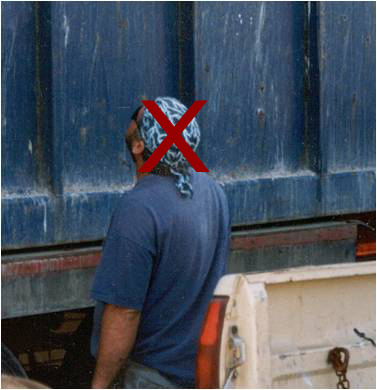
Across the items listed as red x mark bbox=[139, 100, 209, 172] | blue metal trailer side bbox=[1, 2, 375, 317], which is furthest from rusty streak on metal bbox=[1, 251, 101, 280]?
red x mark bbox=[139, 100, 209, 172]

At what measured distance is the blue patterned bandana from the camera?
125 inches

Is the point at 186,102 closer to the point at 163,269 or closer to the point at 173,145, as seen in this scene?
the point at 173,145

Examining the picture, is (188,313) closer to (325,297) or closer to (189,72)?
(325,297)

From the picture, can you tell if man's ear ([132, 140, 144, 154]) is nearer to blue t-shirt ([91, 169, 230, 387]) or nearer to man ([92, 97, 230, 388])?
man ([92, 97, 230, 388])

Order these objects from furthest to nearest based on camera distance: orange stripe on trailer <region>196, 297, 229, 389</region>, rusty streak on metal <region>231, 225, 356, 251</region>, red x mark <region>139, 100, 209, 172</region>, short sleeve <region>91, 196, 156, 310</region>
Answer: rusty streak on metal <region>231, 225, 356, 251</region>
red x mark <region>139, 100, 209, 172</region>
short sleeve <region>91, 196, 156, 310</region>
orange stripe on trailer <region>196, 297, 229, 389</region>

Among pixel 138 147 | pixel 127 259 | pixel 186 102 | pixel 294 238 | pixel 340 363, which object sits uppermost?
pixel 186 102

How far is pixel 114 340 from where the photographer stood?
10.1 ft

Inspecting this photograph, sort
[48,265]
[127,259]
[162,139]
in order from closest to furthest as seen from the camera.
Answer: [127,259]
[162,139]
[48,265]

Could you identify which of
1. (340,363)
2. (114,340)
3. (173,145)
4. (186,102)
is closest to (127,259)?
(114,340)

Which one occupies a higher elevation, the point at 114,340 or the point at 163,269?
the point at 163,269

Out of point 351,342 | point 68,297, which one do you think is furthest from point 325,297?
point 68,297

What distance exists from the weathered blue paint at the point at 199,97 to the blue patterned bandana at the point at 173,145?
58 centimetres

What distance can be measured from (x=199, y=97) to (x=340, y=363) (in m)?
1.53

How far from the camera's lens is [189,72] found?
4.07m
